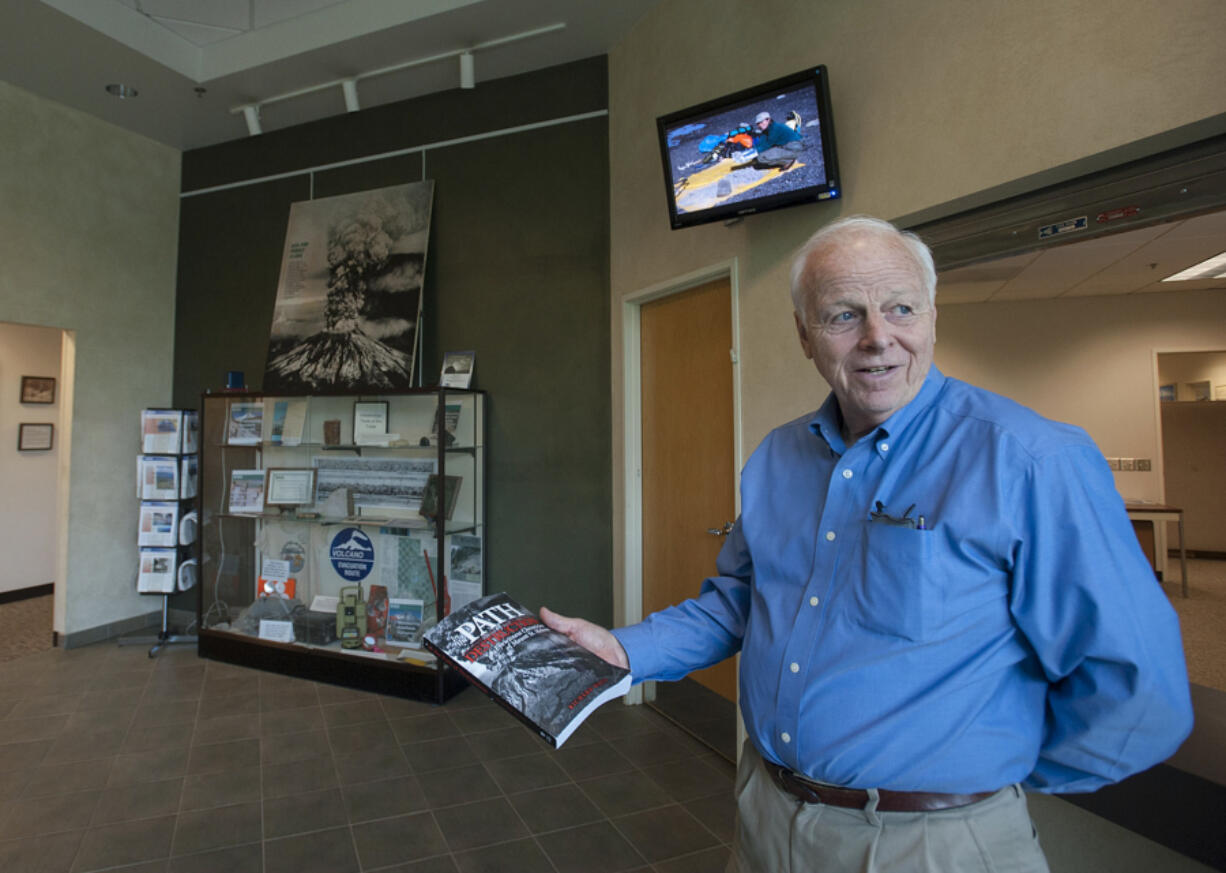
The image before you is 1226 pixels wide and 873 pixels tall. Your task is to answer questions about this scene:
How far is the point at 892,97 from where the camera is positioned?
223 cm

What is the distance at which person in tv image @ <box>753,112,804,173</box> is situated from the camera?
240cm

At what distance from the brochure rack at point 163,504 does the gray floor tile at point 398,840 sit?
3176 millimetres

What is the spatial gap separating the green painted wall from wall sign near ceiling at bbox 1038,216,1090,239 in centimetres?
244

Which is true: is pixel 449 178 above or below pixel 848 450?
above

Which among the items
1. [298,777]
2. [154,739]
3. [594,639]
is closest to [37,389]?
[154,739]

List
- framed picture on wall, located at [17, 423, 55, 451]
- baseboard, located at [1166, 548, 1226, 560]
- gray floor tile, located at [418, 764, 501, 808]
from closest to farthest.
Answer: baseboard, located at [1166, 548, 1226, 560] < gray floor tile, located at [418, 764, 501, 808] < framed picture on wall, located at [17, 423, 55, 451]

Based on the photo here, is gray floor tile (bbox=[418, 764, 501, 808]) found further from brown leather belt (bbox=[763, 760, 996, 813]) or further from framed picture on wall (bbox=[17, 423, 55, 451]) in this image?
framed picture on wall (bbox=[17, 423, 55, 451])

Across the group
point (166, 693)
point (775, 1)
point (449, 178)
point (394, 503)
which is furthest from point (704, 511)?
point (166, 693)

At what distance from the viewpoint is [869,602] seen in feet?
3.10

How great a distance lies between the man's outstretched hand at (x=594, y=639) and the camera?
113 centimetres

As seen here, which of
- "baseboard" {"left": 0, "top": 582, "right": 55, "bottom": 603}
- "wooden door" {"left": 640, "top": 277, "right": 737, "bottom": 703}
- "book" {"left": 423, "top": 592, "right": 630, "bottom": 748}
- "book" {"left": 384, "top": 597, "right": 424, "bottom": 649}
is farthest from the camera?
"baseboard" {"left": 0, "top": 582, "right": 55, "bottom": 603}

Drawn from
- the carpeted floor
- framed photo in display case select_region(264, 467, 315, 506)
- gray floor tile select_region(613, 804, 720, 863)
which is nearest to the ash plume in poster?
framed photo in display case select_region(264, 467, 315, 506)

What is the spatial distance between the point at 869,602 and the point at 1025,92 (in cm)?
173

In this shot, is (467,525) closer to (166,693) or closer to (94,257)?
(166,693)
